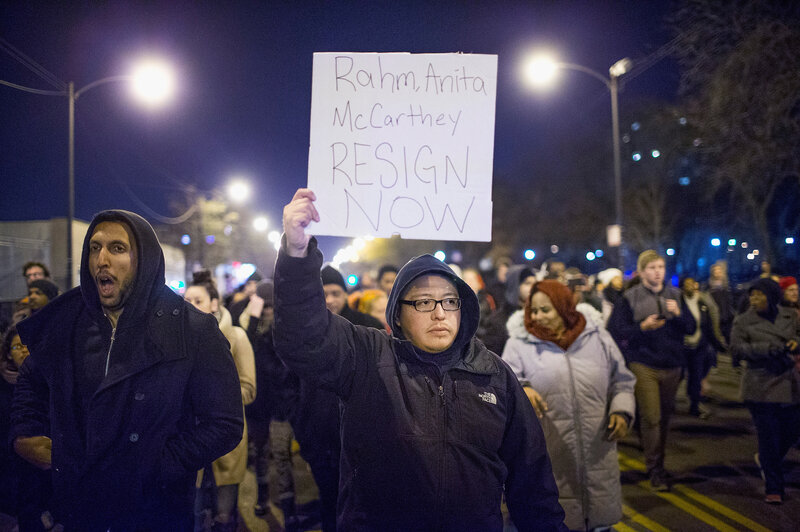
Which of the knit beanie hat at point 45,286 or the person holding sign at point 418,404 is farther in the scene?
the knit beanie hat at point 45,286

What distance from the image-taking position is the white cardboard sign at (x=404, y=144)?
311 centimetres

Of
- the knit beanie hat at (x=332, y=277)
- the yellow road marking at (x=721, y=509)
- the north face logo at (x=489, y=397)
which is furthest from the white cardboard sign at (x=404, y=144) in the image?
the yellow road marking at (x=721, y=509)

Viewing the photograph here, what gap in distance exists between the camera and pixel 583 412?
4180 millimetres

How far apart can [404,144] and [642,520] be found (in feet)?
13.8

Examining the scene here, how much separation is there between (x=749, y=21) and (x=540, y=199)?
29792 millimetres

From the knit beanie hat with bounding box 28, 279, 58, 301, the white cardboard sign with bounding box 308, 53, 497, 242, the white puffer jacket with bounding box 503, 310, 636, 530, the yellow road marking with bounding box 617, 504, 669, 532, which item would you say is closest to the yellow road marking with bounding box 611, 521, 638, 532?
the yellow road marking with bounding box 617, 504, 669, 532

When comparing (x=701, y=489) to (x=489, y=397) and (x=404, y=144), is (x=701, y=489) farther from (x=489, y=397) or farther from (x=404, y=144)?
(x=404, y=144)

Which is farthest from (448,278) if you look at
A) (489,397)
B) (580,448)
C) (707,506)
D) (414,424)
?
(707,506)

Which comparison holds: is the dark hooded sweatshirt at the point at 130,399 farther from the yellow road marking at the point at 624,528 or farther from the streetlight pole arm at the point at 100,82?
the streetlight pole arm at the point at 100,82

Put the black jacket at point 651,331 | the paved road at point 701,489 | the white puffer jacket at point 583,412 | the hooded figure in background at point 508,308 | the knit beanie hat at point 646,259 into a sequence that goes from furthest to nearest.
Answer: the hooded figure in background at point 508,308 → the knit beanie hat at point 646,259 → the black jacket at point 651,331 → the paved road at point 701,489 → the white puffer jacket at point 583,412

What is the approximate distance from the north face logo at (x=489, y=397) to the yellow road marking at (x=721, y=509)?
394 cm

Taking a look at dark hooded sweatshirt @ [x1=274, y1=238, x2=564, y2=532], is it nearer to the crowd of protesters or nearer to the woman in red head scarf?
the crowd of protesters

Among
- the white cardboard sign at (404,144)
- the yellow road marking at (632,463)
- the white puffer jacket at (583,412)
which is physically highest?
the white cardboard sign at (404,144)

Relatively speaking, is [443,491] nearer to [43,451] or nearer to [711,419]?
[43,451]
